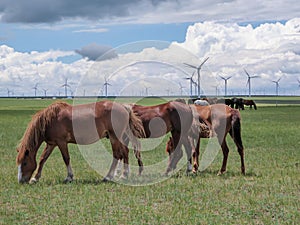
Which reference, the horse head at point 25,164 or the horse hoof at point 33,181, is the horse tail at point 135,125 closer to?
the horse head at point 25,164

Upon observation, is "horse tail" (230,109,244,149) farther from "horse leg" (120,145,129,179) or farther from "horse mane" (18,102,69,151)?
"horse mane" (18,102,69,151)

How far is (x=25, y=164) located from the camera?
34.6 ft

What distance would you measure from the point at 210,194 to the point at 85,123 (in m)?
3.58

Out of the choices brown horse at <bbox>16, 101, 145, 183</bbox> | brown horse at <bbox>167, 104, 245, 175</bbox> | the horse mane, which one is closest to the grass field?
brown horse at <bbox>167, 104, 245, 175</bbox>

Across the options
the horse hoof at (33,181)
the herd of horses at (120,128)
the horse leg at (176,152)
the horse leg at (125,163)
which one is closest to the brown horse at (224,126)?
the herd of horses at (120,128)

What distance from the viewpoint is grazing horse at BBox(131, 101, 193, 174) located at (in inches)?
486

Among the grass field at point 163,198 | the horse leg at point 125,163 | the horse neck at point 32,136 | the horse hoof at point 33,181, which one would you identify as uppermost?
the horse neck at point 32,136

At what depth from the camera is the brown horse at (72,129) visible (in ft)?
34.9

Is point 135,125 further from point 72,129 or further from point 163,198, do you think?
point 163,198

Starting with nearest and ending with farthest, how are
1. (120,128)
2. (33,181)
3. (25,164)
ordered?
(25,164), (33,181), (120,128)

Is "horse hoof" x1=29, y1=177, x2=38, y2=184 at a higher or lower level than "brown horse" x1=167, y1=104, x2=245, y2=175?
lower

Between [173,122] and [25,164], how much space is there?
399 centimetres

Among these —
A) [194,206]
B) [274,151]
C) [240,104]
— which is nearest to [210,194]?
[194,206]

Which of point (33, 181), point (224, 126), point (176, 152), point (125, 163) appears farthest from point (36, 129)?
point (224, 126)
